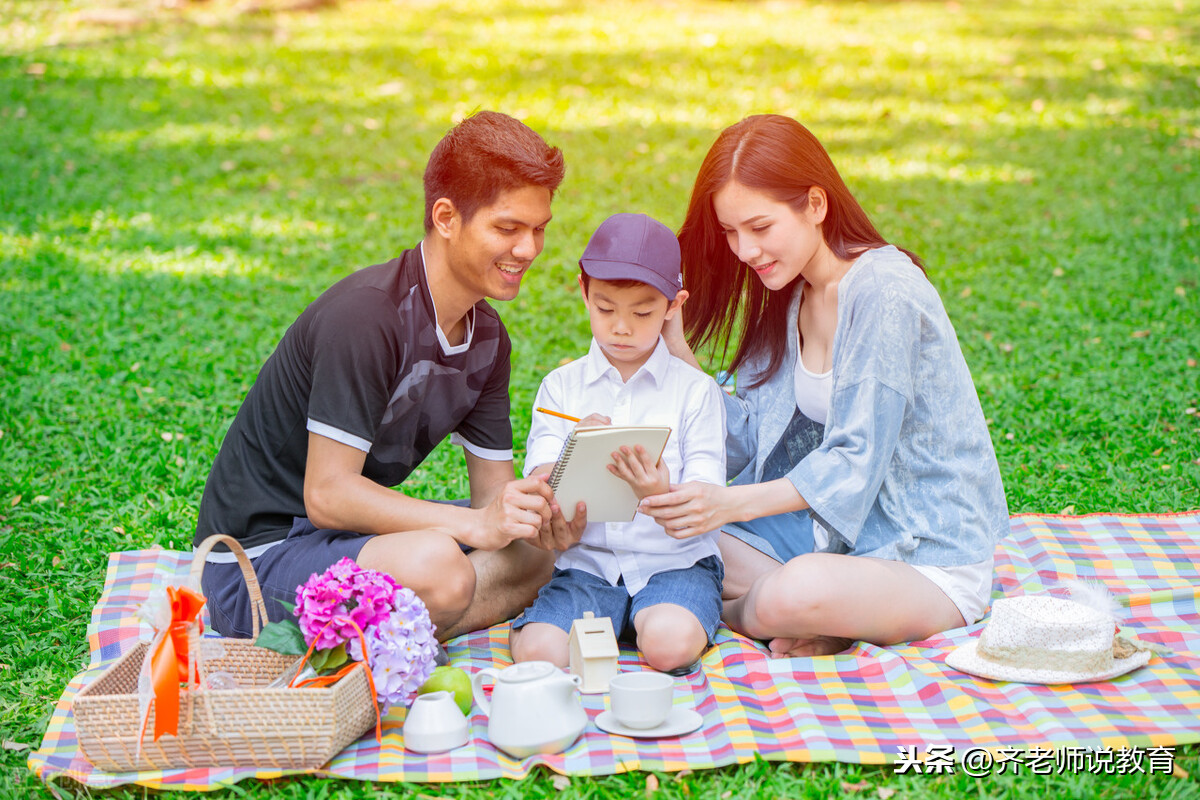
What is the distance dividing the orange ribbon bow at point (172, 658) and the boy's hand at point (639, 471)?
1.16 metres

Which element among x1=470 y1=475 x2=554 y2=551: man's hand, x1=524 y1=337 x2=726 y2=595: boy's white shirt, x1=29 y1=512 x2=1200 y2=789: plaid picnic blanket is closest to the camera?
x1=29 y1=512 x2=1200 y2=789: plaid picnic blanket

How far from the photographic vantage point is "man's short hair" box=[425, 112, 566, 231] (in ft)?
10.5

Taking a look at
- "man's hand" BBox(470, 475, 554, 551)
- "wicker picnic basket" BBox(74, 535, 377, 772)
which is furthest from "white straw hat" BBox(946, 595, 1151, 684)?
"wicker picnic basket" BBox(74, 535, 377, 772)

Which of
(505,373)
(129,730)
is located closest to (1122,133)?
(505,373)

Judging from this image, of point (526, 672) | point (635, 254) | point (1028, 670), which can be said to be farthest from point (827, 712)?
point (635, 254)

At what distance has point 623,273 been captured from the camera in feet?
10.6

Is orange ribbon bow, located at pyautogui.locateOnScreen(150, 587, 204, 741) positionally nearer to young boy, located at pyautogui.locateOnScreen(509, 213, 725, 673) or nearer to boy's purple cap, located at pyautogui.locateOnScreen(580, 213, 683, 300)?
young boy, located at pyautogui.locateOnScreen(509, 213, 725, 673)

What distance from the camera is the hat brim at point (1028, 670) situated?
3.06 metres

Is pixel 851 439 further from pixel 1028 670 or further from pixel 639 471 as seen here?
pixel 1028 670

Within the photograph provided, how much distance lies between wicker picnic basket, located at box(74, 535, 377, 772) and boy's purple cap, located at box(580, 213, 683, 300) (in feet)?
4.41

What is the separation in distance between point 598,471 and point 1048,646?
54.1 inches

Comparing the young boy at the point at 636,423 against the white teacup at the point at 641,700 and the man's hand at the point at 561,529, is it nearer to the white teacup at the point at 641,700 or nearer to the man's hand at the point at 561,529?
the man's hand at the point at 561,529

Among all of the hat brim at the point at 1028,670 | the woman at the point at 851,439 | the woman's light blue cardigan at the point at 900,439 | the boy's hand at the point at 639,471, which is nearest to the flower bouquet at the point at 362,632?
the boy's hand at the point at 639,471

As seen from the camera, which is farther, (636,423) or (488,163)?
(636,423)
